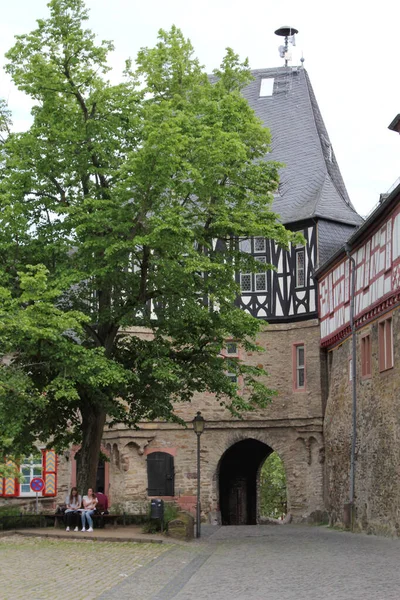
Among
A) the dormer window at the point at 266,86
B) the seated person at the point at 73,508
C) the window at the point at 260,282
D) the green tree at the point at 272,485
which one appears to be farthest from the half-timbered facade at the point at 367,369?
the green tree at the point at 272,485

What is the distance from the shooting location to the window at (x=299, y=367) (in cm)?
3241

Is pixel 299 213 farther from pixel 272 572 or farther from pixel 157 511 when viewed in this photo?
pixel 272 572

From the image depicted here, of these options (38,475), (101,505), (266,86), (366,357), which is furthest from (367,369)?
(266,86)

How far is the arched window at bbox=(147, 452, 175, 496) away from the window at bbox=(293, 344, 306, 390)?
4886 mm

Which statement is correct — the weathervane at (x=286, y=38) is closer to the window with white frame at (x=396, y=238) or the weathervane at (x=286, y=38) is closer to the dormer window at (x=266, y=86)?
the dormer window at (x=266, y=86)

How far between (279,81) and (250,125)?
15651 millimetres

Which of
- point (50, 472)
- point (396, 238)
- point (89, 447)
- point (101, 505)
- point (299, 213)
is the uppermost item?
point (299, 213)

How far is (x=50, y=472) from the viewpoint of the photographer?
35062 mm

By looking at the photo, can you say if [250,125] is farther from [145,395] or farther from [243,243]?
[243,243]

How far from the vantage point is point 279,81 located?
38.2 meters

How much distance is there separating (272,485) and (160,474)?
1112 inches

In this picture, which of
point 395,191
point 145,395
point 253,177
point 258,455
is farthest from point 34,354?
point 258,455

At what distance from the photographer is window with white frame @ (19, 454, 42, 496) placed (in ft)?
114

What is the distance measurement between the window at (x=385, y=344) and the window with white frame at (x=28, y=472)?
15.3 meters
